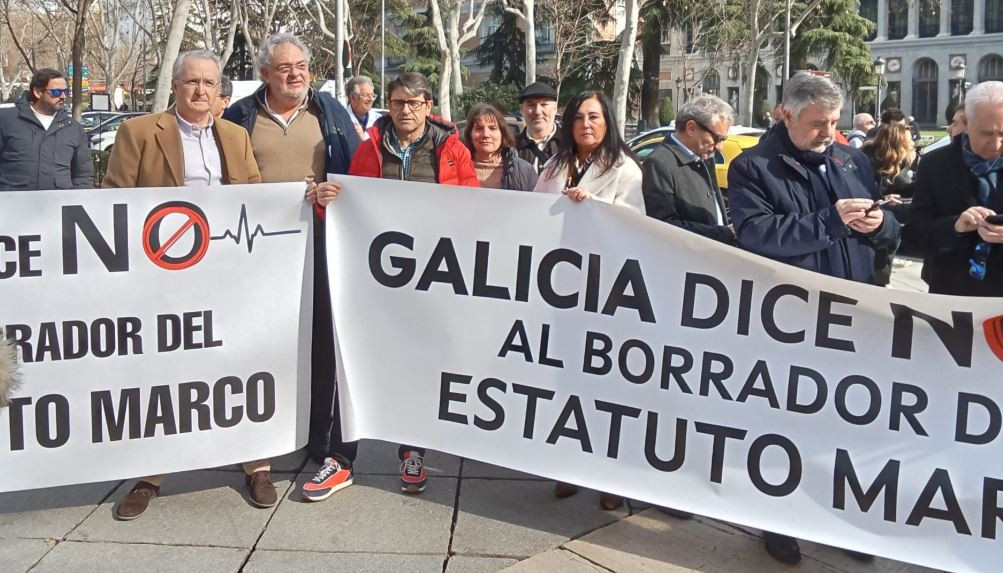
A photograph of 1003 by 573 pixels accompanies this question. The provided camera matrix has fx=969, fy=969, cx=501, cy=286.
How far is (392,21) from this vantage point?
2584 inches

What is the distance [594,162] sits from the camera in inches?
161

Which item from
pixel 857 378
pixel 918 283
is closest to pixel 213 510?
pixel 857 378

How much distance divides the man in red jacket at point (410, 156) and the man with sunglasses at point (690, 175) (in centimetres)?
81

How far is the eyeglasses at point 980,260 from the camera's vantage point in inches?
137

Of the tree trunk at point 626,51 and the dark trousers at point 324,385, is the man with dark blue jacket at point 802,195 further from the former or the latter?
the tree trunk at point 626,51

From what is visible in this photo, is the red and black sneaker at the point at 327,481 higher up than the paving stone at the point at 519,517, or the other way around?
the red and black sneaker at the point at 327,481

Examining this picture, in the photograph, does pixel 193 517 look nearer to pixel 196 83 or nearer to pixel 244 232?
pixel 244 232

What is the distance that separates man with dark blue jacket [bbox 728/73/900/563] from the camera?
343 cm

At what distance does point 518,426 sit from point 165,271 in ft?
4.99

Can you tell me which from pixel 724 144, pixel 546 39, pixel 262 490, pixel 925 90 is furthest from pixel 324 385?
pixel 925 90

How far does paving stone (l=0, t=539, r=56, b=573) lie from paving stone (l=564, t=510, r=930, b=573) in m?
1.94

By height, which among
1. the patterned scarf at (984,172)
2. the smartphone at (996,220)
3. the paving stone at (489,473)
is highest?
the patterned scarf at (984,172)

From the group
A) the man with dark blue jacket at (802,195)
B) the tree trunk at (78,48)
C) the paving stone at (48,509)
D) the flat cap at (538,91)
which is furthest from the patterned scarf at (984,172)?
the tree trunk at (78,48)

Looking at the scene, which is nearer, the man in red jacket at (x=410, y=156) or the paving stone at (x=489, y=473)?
the man in red jacket at (x=410, y=156)
